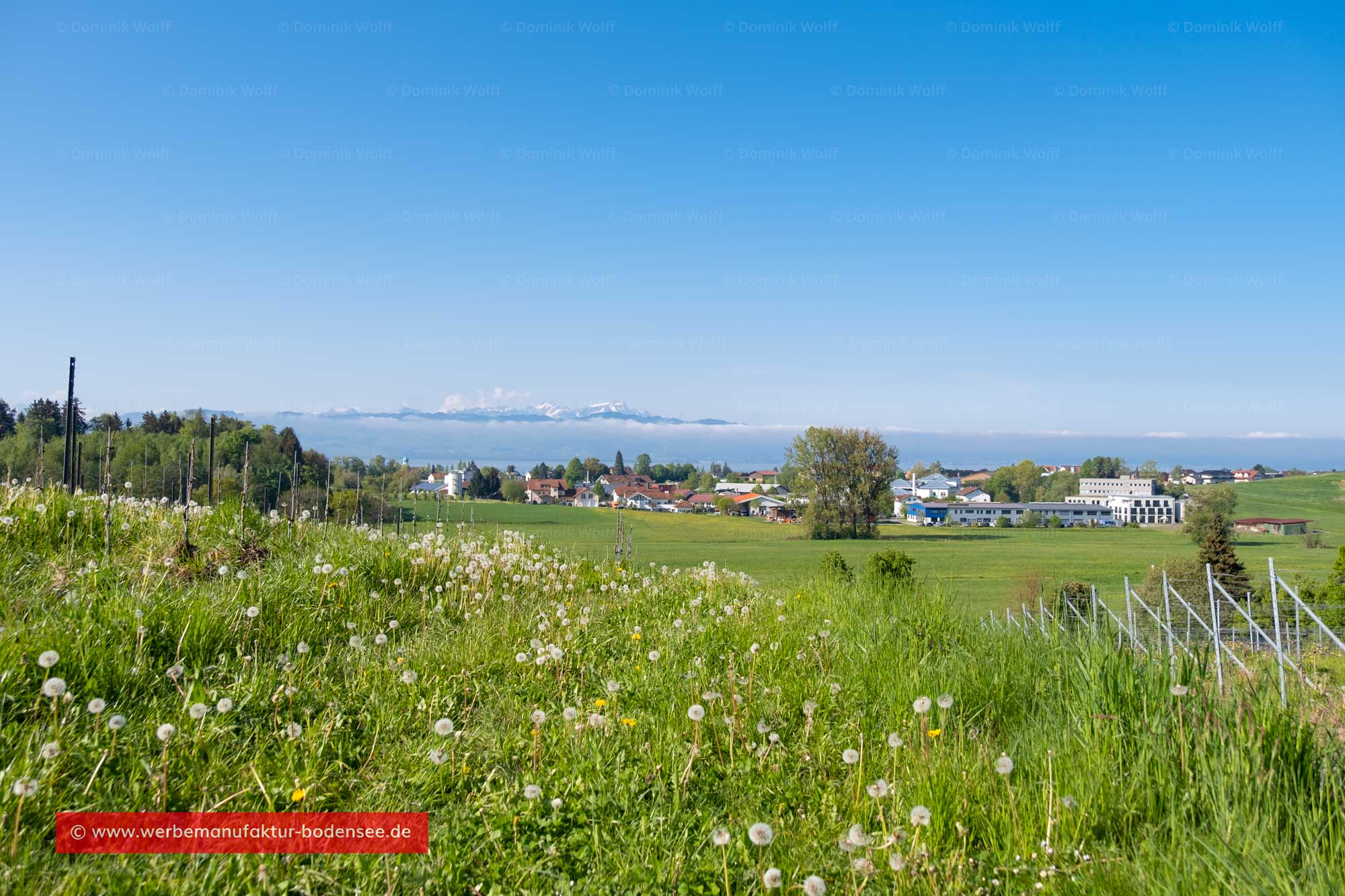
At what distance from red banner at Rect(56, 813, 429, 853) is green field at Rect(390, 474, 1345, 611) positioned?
31.2m

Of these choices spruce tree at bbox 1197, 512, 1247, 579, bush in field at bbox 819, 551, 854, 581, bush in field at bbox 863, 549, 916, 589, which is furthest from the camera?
spruce tree at bbox 1197, 512, 1247, 579

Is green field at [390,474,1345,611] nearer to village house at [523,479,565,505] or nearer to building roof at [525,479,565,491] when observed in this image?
village house at [523,479,565,505]

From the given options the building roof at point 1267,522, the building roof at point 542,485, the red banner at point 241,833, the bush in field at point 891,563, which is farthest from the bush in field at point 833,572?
the building roof at point 542,485

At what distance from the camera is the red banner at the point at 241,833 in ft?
8.67

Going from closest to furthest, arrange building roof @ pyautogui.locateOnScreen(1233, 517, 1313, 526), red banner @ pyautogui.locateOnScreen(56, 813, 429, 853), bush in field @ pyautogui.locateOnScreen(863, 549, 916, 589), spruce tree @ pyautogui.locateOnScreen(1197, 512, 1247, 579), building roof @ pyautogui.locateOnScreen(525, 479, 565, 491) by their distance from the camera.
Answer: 1. red banner @ pyautogui.locateOnScreen(56, 813, 429, 853)
2. bush in field @ pyautogui.locateOnScreen(863, 549, 916, 589)
3. spruce tree @ pyautogui.locateOnScreen(1197, 512, 1247, 579)
4. building roof @ pyautogui.locateOnScreen(1233, 517, 1313, 526)
5. building roof @ pyautogui.locateOnScreen(525, 479, 565, 491)

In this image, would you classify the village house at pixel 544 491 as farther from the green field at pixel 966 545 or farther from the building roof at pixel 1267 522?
the building roof at pixel 1267 522

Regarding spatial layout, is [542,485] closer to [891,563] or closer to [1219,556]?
[1219,556]

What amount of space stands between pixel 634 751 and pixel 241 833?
1.58 m

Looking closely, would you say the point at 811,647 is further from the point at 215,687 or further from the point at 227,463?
the point at 227,463

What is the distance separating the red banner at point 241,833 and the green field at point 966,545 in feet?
102

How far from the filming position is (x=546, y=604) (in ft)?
21.8

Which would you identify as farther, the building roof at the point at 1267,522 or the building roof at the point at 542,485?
the building roof at the point at 542,485

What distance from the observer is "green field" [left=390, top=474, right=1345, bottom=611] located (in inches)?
1854

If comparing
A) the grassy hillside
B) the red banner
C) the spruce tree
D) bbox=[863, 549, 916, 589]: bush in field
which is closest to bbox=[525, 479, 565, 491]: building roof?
the spruce tree
